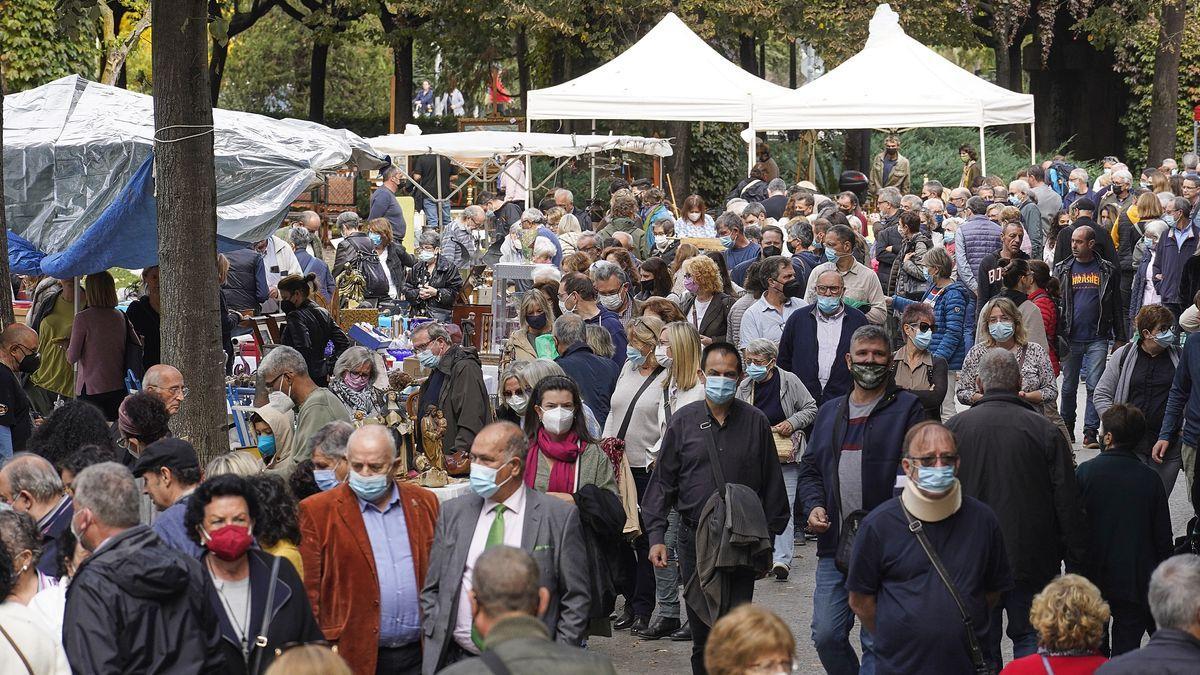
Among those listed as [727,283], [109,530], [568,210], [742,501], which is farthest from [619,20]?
[109,530]

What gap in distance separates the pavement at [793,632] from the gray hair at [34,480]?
341 cm

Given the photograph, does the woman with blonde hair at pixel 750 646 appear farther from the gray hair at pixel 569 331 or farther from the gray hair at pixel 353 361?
the gray hair at pixel 569 331

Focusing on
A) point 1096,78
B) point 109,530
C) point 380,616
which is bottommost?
point 380,616

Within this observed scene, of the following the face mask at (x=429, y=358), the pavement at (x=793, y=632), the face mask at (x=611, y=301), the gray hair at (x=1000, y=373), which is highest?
the face mask at (x=611, y=301)

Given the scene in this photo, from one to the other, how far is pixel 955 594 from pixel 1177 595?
1025 mm

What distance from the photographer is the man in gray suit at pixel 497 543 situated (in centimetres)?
636

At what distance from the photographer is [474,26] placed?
36469 millimetres

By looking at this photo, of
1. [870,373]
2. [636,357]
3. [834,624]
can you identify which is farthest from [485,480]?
[636,357]

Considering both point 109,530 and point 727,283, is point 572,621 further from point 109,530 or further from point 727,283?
A: point 727,283

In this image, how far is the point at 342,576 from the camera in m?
6.52

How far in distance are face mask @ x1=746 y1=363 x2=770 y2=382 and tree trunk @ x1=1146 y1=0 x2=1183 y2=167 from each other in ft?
79.4

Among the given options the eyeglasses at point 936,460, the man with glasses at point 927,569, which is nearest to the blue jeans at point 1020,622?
the man with glasses at point 927,569

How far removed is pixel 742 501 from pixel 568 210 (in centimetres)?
1438

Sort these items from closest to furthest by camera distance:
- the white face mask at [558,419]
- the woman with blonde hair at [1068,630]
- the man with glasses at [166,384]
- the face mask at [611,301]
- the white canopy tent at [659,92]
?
the woman with blonde hair at [1068,630]
the white face mask at [558,419]
the man with glasses at [166,384]
the face mask at [611,301]
the white canopy tent at [659,92]
